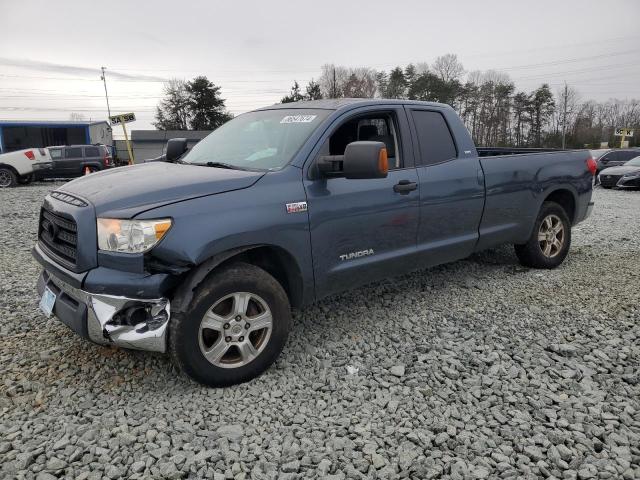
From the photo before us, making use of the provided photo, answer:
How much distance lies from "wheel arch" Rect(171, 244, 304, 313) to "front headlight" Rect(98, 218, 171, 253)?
300mm

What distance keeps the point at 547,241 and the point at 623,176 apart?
13.8 metres

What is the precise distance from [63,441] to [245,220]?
154cm

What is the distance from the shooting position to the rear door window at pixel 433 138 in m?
4.05

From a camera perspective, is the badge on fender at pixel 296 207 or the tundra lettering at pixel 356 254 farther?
the tundra lettering at pixel 356 254

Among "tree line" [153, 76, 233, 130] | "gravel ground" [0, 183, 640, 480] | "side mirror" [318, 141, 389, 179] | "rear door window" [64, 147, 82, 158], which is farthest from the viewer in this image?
"tree line" [153, 76, 233, 130]

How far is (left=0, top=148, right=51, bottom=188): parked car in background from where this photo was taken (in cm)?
1725

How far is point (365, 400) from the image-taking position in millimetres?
2844

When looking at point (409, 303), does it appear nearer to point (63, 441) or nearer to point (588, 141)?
point (63, 441)

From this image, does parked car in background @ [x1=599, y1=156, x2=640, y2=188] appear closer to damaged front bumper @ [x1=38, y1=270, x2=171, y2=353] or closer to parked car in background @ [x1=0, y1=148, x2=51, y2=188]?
damaged front bumper @ [x1=38, y1=270, x2=171, y2=353]

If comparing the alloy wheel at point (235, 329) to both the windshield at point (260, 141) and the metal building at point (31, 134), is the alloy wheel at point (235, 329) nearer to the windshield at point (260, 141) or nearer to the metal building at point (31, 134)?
the windshield at point (260, 141)

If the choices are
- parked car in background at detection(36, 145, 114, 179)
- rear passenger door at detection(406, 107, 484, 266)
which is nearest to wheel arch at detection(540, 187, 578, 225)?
rear passenger door at detection(406, 107, 484, 266)

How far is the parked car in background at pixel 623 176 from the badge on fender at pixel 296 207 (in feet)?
55.7

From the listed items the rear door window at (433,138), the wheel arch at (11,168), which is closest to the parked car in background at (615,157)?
the rear door window at (433,138)

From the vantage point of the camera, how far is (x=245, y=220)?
2.88 meters
